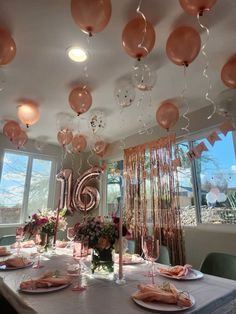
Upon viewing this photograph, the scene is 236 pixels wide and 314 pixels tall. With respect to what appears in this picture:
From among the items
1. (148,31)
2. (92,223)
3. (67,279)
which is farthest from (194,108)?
(67,279)

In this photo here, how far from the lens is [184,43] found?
1.51 m

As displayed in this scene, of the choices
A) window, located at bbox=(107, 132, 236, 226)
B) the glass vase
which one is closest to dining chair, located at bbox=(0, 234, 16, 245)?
window, located at bbox=(107, 132, 236, 226)

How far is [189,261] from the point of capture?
2.53 metres

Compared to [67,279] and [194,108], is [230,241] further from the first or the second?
[67,279]

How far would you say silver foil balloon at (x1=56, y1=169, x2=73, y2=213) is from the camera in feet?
13.5

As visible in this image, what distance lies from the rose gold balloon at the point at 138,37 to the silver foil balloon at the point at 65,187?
3132 millimetres

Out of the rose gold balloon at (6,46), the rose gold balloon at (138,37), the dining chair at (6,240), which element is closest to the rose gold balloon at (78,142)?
the dining chair at (6,240)

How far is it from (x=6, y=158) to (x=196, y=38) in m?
3.60

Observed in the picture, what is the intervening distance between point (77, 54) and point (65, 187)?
288cm

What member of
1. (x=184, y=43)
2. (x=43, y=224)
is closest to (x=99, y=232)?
(x=43, y=224)

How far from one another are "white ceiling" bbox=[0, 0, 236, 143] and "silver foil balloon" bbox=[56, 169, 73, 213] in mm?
1488

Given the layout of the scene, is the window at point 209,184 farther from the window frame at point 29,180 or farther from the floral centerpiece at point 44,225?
the window frame at point 29,180

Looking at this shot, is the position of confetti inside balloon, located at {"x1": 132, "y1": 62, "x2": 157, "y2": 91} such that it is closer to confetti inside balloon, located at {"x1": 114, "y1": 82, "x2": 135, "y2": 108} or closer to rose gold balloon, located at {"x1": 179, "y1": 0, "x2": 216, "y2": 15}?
confetti inside balloon, located at {"x1": 114, "y1": 82, "x2": 135, "y2": 108}

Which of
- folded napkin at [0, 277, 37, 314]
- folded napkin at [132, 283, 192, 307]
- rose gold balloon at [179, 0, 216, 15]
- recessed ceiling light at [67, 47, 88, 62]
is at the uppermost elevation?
recessed ceiling light at [67, 47, 88, 62]
